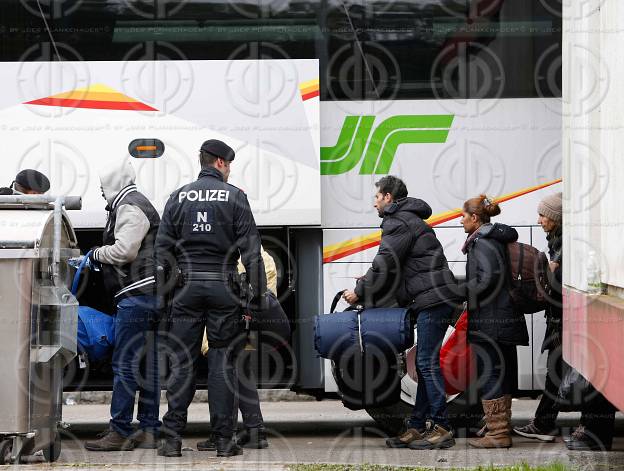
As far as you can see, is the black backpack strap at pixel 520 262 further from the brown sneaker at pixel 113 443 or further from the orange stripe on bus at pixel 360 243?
the brown sneaker at pixel 113 443

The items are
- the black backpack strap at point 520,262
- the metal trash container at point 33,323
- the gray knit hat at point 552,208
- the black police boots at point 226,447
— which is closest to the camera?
the metal trash container at point 33,323

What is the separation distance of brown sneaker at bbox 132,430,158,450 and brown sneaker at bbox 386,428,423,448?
56.5 inches

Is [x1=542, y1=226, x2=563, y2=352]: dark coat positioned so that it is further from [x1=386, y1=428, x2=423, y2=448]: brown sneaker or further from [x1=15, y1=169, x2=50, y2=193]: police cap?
[x1=15, y1=169, x2=50, y2=193]: police cap

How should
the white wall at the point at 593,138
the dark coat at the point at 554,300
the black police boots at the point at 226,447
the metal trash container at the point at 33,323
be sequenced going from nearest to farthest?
the white wall at the point at 593,138 → the metal trash container at the point at 33,323 → the black police boots at the point at 226,447 → the dark coat at the point at 554,300

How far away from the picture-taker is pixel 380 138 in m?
7.82

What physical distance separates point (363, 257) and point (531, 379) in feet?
4.75

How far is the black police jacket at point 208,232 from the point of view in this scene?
633 centimetres

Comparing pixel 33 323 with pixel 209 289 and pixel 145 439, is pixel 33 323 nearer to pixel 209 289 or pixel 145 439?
pixel 209 289

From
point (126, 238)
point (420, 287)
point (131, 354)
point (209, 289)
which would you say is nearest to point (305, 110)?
point (420, 287)

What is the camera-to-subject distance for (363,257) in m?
7.88

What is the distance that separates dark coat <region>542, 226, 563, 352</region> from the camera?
6.95 meters

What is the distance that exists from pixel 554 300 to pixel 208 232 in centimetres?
226

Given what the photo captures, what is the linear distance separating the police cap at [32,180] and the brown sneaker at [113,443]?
1740mm

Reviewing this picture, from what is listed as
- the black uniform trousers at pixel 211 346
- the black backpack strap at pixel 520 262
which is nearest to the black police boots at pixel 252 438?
the black uniform trousers at pixel 211 346
